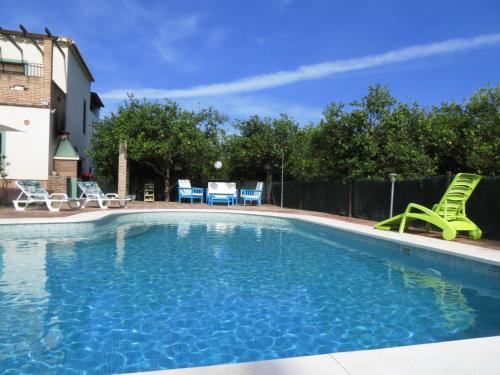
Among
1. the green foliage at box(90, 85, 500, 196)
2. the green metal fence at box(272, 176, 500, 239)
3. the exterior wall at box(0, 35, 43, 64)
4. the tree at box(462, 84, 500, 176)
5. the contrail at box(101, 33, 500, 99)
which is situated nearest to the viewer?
the green metal fence at box(272, 176, 500, 239)

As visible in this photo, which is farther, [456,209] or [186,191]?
[186,191]

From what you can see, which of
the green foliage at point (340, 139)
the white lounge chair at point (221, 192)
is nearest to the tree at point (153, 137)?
the green foliage at point (340, 139)

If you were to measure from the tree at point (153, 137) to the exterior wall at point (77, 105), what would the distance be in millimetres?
1229

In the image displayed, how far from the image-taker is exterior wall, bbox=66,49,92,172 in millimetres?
17453

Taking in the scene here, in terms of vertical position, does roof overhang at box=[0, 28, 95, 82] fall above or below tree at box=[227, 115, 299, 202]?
above

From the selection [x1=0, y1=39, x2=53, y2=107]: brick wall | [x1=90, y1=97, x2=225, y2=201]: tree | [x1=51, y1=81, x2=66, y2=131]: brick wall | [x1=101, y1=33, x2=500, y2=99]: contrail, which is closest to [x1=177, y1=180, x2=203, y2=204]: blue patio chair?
[x1=90, y1=97, x2=225, y2=201]: tree

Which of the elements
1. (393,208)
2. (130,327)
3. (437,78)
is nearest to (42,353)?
(130,327)

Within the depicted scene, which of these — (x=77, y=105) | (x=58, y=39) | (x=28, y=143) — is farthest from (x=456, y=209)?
(x=77, y=105)

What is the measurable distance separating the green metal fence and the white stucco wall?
435 inches

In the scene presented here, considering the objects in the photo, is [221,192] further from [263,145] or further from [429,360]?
[429,360]

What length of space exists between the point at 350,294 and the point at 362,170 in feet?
30.4

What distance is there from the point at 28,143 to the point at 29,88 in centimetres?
208

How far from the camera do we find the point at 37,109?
13422 millimetres

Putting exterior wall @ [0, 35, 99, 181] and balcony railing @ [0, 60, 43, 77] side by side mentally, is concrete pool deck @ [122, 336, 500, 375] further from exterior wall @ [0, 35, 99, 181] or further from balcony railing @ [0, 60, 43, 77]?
balcony railing @ [0, 60, 43, 77]
